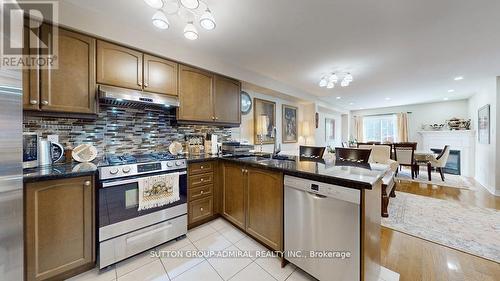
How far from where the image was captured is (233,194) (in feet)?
7.24

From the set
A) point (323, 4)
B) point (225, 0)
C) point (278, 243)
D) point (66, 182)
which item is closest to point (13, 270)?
point (66, 182)

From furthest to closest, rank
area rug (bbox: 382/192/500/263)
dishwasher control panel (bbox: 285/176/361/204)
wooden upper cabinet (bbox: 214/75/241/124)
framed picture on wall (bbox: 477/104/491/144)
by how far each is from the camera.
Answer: framed picture on wall (bbox: 477/104/491/144), wooden upper cabinet (bbox: 214/75/241/124), area rug (bbox: 382/192/500/263), dishwasher control panel (bbox: 285/176/361/204)

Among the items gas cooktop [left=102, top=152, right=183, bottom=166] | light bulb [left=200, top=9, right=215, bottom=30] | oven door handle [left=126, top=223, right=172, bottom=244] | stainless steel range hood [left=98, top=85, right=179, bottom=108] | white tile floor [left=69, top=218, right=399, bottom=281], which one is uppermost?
light bulb [left=200, top=9, right=215, bottom=30]

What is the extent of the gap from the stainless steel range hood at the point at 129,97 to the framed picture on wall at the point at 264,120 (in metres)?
1.86

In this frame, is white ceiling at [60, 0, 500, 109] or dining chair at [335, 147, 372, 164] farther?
dining chair at [335, 147, 372, 164]

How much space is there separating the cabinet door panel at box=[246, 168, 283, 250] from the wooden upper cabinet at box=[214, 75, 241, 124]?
4.25 ft

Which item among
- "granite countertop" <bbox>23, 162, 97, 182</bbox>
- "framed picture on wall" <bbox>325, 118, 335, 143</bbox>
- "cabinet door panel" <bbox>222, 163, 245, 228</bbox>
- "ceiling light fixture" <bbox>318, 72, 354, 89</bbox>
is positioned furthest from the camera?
"framed picture on wall" <bbox>325, 118, 335, 143</bbox>

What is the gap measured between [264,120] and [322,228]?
104 inches

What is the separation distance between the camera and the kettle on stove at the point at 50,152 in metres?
1.62

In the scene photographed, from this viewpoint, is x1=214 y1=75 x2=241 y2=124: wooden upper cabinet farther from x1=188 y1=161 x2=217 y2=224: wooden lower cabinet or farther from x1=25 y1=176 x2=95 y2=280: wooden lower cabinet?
x1=25 y1=176 x2=95 y2=280: wooden lower cabinet

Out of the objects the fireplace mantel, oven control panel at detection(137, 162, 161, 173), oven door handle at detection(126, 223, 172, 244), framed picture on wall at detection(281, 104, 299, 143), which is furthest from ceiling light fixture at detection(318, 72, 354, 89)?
the fireplace mantel

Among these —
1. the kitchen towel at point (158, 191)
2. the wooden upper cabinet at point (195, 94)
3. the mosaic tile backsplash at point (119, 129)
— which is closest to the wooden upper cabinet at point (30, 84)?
the mosaic tile backsplash at point (119, 129)

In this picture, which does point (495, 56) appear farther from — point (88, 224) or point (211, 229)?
point (88, 224)

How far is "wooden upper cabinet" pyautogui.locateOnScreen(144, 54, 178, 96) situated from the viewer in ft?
6.93
